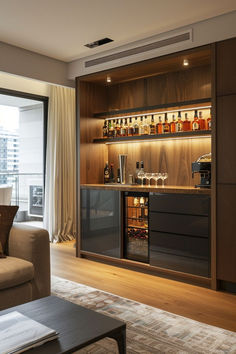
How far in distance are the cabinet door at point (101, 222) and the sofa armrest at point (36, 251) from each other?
153cm

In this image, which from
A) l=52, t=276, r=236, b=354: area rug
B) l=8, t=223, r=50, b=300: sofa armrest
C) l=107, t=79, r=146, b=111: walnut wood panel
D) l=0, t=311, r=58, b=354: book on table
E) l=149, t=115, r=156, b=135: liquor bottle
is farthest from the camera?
l=107, t=79, r=146, b=111: walnut wood panel

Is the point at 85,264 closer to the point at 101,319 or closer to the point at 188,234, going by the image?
the point at 188,234

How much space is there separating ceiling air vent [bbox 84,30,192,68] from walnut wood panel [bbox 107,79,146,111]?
1.73 feet

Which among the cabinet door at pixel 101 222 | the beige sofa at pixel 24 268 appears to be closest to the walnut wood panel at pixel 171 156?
the cabinet door at pixel 101 222

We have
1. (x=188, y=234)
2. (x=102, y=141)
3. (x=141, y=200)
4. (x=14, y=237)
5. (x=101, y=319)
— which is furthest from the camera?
(x=102, y=141)

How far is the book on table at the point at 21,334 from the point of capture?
4.51ft

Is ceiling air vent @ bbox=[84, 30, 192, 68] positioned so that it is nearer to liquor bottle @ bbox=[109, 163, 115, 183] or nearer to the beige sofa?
liquor bottle @ bbox=[109, 163, 115, 183]

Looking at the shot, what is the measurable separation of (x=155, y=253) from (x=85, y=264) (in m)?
0.98

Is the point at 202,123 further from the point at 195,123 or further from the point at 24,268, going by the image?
the point at 24,268

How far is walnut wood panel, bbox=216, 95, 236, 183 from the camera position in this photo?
3.19 meters

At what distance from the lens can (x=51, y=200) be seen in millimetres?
5555

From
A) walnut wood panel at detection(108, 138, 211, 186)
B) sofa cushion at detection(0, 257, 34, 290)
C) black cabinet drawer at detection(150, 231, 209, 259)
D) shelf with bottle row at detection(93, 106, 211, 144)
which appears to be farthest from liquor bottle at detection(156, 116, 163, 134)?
sofa cushion at detection(0, 257, 34, 290)

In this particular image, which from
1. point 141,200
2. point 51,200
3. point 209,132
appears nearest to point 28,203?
point 51,200

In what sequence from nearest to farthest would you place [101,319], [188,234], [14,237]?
1. [101,319]
2. [14,237]
3. [188,234]
